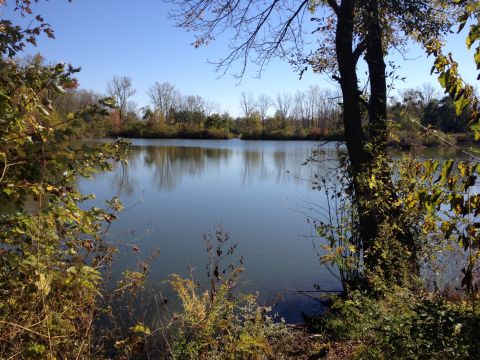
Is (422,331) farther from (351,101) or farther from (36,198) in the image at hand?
(351,101)

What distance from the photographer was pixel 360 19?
5.87m

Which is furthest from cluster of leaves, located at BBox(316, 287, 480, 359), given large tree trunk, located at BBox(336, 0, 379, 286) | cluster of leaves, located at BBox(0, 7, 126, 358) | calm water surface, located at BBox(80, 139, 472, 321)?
large tree trunk, located at BBox(336, 0, 379, 286)

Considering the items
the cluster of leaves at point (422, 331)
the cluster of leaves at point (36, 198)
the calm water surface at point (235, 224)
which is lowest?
the calm water surface at point (235, 224)

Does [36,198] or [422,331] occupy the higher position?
[36,198]

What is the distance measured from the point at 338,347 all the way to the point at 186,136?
62.4 meters

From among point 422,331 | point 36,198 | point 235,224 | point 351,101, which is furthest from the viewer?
point 235,224

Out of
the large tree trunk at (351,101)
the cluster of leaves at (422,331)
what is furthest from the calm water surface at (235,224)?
the cluster of leaves at (422,331)

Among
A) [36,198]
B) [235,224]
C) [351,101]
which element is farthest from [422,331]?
[235,224]

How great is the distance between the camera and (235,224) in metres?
10.3

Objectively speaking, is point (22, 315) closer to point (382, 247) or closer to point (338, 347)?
point (338, 347)

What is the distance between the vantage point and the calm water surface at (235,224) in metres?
6.88

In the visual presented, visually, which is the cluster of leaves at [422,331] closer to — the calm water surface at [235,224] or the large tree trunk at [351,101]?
the calm water surface at [235,224]

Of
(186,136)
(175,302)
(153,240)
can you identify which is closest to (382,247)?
(175,302)

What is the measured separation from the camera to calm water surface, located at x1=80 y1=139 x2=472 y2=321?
688cm
